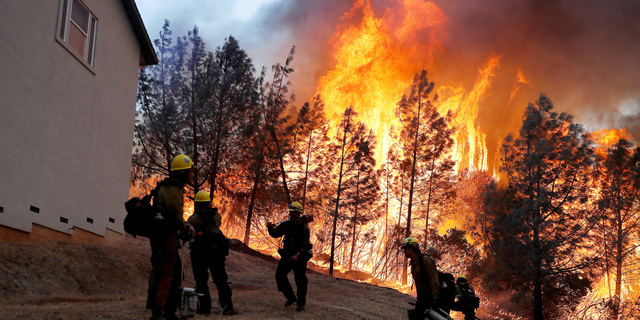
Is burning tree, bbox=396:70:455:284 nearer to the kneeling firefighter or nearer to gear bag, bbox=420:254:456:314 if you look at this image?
gear bag, bbox=420:254:456:314

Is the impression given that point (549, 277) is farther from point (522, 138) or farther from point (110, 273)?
point (110, 273)

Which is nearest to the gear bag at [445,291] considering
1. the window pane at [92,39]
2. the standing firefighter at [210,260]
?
the standing firefighter at [210,260]

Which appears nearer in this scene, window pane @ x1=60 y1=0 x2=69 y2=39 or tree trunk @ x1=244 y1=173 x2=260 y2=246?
window pane @ x1=60 y1=0 x2=69 y2=39

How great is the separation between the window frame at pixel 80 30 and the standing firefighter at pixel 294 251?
8.12m

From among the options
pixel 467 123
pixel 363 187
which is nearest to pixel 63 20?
pixel 363 187

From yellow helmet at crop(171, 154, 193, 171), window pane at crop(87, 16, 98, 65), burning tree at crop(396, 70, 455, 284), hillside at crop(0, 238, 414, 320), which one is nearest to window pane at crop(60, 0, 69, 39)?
window pane at crop(87, 16, 98, 65)

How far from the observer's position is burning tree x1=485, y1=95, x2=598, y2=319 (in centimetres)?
2716

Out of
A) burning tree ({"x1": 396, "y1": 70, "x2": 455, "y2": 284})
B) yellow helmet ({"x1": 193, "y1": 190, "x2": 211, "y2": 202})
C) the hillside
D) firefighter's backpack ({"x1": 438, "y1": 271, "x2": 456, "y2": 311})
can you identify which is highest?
burning tree ({"x1": 396, "y1": 70, "x2": 455, "y2": 284})

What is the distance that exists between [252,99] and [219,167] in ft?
14.9

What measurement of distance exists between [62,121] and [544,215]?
84.8 feet

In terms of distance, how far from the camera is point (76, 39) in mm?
13914

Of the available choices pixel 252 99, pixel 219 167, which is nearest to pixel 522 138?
pixel 252 99

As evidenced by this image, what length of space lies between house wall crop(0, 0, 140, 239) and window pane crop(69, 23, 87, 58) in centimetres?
49

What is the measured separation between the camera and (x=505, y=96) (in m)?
68.8
